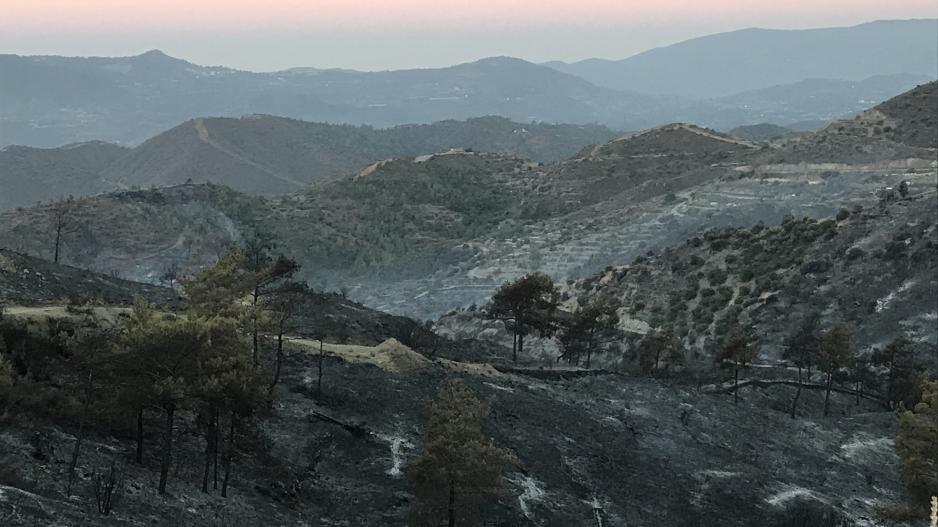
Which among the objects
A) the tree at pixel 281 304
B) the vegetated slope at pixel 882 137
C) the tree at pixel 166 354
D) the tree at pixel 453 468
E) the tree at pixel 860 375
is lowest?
the tree at pixel 860 375

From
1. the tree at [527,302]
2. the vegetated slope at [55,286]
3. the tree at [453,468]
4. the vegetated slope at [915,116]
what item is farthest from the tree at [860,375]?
the vegetated slope at [915,116]

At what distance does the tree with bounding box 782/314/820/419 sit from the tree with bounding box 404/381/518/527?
2970 centimetres

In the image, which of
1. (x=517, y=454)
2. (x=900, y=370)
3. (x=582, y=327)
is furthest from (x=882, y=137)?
(x=517, y=454)

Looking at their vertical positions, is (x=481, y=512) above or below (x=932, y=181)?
below

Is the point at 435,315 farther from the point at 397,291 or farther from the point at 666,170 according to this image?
the point at 666,170

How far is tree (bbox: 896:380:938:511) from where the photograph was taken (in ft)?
62.1

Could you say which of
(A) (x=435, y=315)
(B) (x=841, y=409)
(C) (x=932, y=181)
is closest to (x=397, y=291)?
(A) (x=435, y=315)

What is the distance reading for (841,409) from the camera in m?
48.3

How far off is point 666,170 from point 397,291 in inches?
2162

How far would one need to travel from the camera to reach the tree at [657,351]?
168 ft

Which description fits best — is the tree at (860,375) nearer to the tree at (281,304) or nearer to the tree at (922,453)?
the tree at (922,453)

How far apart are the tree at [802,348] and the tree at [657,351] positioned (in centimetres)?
765

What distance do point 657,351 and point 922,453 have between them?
1270 inches

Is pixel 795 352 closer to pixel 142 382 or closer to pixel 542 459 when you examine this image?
pixel 542 459
